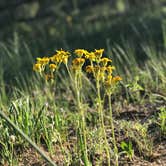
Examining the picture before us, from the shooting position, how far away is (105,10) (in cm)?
801

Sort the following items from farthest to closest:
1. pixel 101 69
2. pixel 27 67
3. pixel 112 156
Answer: pixel 27 67
pixel 112 156
pixel 101 69

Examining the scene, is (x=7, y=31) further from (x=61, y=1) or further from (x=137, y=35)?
(x=137, y=35)

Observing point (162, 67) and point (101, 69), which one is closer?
point (101, 69)

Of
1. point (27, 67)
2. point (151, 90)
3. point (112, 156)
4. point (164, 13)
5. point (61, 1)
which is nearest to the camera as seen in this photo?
point (112, 156)

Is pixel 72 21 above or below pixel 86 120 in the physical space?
above

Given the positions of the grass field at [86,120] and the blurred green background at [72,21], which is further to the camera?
the blurred green background at [72,21]

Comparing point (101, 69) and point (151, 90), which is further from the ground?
point (101, 69)

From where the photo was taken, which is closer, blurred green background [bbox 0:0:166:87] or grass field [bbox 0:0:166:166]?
grass field [bbox 0:0:166:166]

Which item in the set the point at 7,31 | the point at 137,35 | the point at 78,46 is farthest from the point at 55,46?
the point at 7,31

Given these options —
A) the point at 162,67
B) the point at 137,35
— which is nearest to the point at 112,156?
the point at 162,67

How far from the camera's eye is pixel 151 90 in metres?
3.74

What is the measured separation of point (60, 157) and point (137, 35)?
11.3ft

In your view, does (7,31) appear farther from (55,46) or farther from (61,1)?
(55,46)

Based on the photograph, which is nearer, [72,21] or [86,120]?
[86,120]
